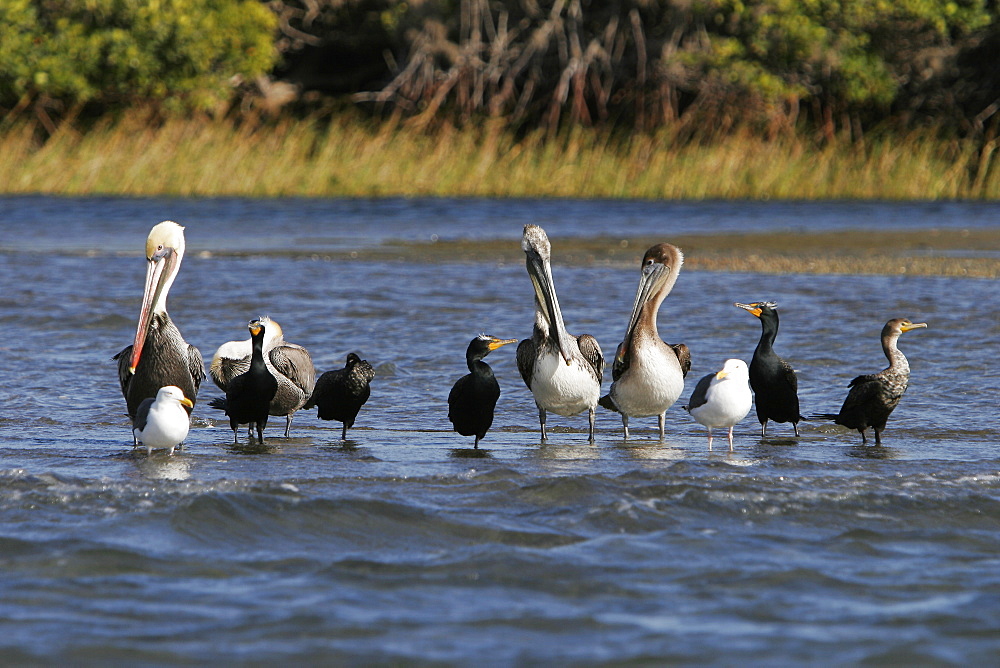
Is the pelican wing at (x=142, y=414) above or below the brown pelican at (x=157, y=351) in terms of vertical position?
below

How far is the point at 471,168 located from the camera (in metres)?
25.6

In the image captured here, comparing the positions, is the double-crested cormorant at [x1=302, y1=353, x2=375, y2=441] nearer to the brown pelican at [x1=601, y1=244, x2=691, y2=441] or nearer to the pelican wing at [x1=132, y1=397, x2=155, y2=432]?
the pelican wing at [x1=132, y1=397, x2=155, y2=432]

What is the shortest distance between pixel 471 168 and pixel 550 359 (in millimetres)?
18952

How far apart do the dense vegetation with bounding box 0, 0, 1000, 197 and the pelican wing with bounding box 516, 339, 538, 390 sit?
59.6 feet

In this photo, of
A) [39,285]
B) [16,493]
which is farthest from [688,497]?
[39,285]

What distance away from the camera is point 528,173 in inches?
1000

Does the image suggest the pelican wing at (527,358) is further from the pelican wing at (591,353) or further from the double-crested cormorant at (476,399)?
the pelican wing at (591,353)

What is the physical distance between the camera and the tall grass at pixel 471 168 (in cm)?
2450

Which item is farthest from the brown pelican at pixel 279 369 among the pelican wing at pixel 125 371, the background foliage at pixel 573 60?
the background foliage at pixel 573 60

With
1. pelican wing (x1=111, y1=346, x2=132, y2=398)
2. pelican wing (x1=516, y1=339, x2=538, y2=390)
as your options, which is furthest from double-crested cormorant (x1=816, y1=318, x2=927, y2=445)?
pelican wing (x1=111, y1=346, x2=132, y2=398)

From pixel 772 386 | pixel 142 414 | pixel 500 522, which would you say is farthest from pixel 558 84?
pixel 500 522

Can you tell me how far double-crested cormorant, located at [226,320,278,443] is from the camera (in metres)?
6.93

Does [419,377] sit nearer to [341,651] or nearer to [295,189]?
[341,651]

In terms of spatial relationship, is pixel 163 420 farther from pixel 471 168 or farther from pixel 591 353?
pixel 471 168
